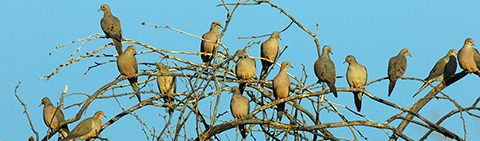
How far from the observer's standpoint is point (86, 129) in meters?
6.35

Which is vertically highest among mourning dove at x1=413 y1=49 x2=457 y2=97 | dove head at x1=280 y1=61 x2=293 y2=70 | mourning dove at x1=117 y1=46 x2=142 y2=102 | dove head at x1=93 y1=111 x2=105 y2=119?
mourning dove at x1=117 y1=46 x2=142 y2=102

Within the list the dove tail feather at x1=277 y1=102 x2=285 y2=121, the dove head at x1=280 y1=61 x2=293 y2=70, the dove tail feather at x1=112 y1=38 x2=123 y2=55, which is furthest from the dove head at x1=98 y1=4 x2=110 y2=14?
the dove tail feather at x1=277 y1=102 x2=285 y2=121

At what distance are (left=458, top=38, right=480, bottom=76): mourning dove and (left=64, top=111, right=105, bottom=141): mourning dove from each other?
5.19m

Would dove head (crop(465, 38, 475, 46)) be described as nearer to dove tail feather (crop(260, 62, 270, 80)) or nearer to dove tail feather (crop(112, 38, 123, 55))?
dove tail feather (crop(260, 62, 270, 80))

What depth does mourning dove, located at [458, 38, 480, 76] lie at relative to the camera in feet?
20.7

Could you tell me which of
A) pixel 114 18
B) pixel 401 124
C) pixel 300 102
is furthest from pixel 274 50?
pixel 114 18

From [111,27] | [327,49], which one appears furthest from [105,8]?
[327,49]

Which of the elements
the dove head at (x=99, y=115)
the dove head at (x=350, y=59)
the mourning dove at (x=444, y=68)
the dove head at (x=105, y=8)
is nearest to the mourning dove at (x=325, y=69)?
the dove head at (x=350, y=59)

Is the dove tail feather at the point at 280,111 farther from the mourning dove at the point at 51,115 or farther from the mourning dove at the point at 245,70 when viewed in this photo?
the mourning dove at the point at 51,115

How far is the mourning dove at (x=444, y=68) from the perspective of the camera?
20.5 feet

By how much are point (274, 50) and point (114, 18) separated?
2558 millimetres

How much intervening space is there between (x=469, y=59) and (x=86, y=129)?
546cm

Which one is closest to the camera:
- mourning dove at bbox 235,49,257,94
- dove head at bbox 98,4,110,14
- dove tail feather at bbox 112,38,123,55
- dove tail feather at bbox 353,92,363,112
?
dove tail feather at bbox 353,92,363,112

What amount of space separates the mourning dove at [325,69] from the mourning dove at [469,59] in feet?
6.70
